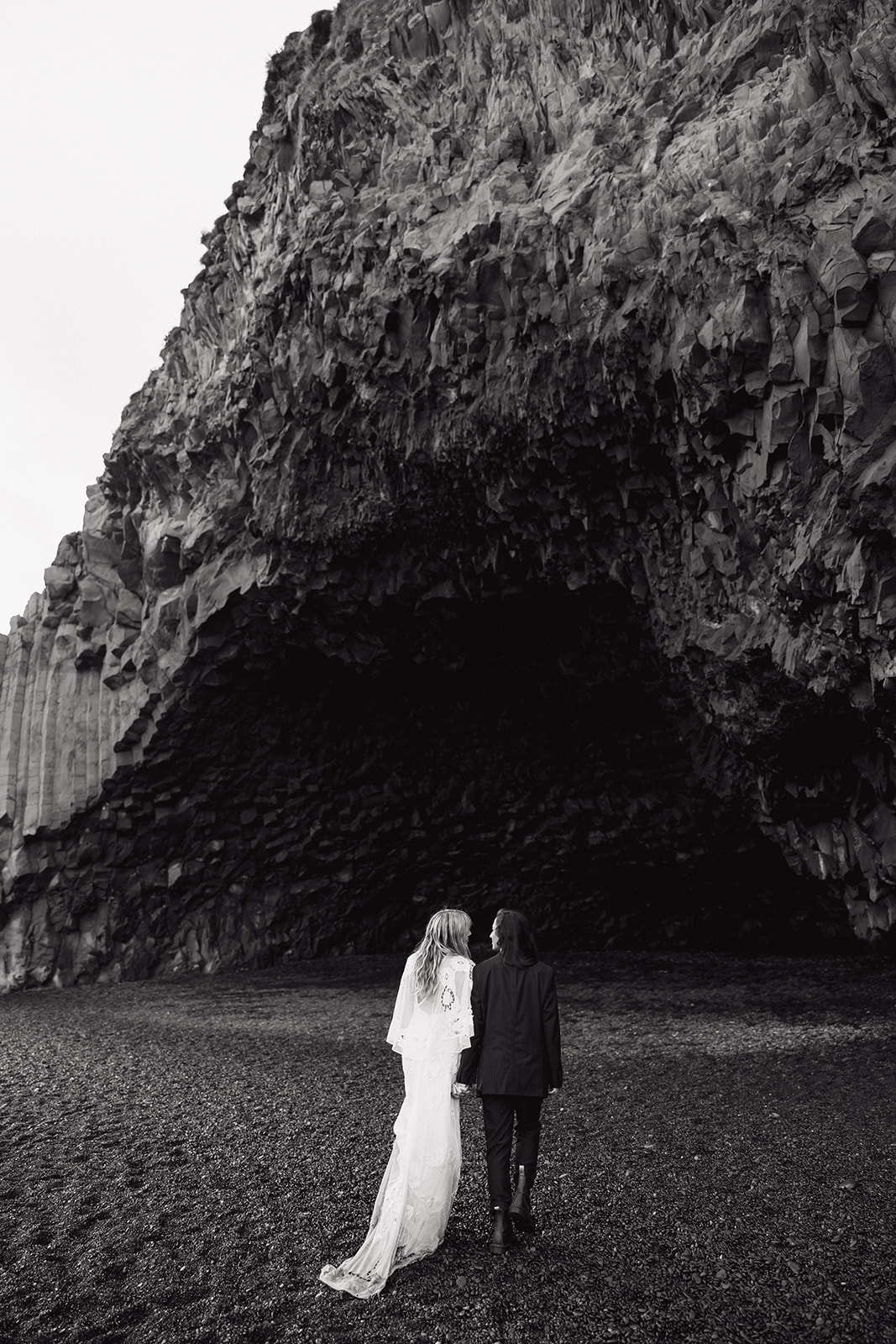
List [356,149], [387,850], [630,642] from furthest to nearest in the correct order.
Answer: [387,850] → [630,642] → [356,149]

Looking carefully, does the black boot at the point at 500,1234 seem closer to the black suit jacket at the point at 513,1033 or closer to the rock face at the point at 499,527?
the black suit jacket at the point at 513,1033

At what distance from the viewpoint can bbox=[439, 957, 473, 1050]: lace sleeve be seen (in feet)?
15.0

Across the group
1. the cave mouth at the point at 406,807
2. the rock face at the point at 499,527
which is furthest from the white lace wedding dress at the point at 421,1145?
the cave mouth at the point at 406,807

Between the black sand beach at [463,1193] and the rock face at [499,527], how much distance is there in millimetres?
4055

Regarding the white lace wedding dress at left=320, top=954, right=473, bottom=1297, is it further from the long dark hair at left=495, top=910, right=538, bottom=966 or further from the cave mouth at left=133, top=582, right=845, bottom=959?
the cave mouth at left=133, top=582, right=845, bottom=959

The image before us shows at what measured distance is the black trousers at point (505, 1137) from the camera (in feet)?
14.6

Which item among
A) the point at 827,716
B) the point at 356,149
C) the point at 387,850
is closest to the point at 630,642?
the point at 827,716

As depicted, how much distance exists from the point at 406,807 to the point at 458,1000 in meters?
14.8

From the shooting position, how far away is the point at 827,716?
1066cm

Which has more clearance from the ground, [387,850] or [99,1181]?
[387,850]

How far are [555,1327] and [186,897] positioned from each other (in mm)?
16262

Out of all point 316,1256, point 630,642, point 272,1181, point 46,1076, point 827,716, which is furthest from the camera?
point 630,642

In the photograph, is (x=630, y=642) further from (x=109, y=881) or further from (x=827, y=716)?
(x=109, y=881)

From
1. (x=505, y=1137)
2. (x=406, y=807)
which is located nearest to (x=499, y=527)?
(x=406, y=807)
